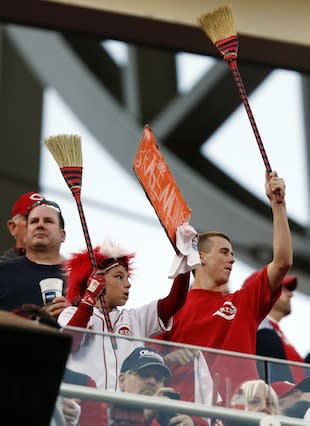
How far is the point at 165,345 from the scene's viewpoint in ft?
22.2

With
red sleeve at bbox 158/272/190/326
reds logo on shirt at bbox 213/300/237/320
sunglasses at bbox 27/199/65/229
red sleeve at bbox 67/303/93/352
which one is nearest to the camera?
red sleeve at bbox 67/303/93/352

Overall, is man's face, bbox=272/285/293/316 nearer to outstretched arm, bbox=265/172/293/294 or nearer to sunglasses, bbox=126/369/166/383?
outstretched arm, bbox=265/172/293/294

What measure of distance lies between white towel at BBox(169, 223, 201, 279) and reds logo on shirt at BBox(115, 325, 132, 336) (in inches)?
14.2

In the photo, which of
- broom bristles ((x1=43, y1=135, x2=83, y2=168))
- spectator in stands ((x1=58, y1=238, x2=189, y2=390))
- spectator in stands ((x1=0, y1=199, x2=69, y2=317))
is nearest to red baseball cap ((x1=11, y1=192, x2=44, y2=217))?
spectator in stands ((x1=0, y1=199, x2=69, y2=317))

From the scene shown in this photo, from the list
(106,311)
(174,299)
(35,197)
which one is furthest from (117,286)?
(35,197)

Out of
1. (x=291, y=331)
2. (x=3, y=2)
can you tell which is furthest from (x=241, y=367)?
(x=291, y=331)

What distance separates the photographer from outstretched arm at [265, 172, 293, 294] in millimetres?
7336

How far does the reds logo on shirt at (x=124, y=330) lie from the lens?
727 centimetres

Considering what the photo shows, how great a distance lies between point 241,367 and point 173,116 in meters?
8.60

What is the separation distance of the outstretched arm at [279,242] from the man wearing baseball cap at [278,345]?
0.50m

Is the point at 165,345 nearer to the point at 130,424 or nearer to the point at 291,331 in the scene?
the point at 130,424

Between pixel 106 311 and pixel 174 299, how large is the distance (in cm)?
32

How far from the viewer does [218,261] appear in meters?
7.90

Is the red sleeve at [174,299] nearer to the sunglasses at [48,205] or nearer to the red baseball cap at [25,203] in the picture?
the sunglasses at [48,205]
